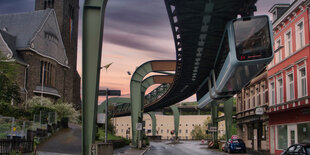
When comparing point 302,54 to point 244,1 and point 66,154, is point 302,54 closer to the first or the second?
point 244,1

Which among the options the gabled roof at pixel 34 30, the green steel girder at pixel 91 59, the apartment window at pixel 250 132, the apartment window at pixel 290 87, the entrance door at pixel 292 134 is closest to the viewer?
the green steel girder at pixel 91 59

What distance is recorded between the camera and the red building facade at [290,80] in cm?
2772

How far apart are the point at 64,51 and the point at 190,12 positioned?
61.3m

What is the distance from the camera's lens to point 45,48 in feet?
221

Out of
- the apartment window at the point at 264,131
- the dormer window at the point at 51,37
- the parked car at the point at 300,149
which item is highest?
the dormer window at the point at 51,37

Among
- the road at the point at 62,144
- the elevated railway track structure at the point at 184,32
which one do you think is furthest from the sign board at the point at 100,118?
the road at the point at 62,144

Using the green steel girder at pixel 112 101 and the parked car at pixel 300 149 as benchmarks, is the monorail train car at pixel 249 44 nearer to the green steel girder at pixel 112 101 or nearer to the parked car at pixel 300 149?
the parked car at pixel 300 149

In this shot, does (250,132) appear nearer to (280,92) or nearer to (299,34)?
(280,92)

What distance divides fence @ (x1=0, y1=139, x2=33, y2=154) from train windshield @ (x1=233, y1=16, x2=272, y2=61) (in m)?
13.0

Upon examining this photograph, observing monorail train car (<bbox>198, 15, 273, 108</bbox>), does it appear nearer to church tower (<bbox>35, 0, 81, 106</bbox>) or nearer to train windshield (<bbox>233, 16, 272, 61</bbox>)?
train windshield (<bbox>233, 16, 272, 61</bbox>)

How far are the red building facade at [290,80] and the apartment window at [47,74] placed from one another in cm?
4152

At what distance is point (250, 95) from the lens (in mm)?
45375

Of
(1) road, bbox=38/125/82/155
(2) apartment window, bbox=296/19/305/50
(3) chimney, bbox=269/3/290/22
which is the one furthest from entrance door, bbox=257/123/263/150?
(1) road, bbox=38/125/82/155

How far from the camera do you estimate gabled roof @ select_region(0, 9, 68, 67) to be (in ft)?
213
